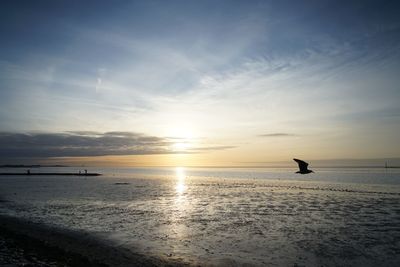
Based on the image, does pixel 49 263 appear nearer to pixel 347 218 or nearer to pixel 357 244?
pixel 357 244

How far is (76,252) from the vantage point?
16328 mm

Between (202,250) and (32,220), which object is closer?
(202,250)

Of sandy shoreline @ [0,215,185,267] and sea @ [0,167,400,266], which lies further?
sea @ [0,167,400,266]

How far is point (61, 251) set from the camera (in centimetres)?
1578

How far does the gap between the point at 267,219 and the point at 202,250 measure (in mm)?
10879

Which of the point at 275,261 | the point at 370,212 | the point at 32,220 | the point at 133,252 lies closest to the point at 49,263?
the point at 133,252

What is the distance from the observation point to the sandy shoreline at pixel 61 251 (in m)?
14.0

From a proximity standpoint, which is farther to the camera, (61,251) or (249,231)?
(249,231)

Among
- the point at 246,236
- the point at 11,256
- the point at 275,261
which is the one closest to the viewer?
the point at 11,256

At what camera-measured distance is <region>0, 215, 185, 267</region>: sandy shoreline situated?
14.0m

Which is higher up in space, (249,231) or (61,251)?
(61,251)

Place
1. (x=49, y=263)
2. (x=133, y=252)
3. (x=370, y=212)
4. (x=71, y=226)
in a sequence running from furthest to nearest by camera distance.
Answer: (x=370, y=212) → (x=71, y=226) → (x=133, y=252) → (x=49, y=263)

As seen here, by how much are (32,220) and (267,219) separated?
1943 centimetres

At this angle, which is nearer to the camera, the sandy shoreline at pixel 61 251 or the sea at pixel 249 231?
the sandy shoreline at pixel 61 251
